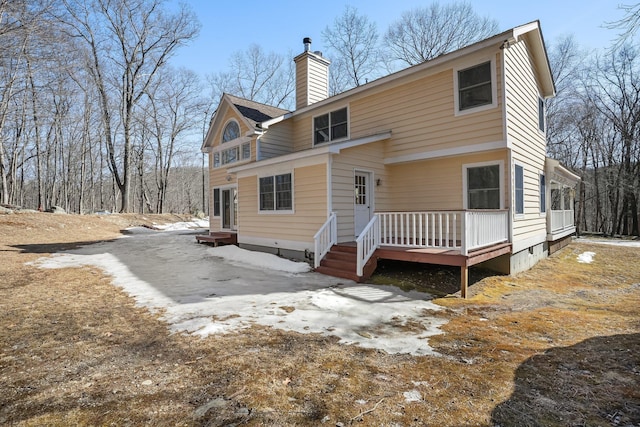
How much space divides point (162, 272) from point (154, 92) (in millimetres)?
24720

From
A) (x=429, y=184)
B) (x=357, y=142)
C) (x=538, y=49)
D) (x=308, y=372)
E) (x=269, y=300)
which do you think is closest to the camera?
(x=308, y=372)

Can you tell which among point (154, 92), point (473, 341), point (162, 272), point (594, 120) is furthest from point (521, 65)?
point (154, 92)

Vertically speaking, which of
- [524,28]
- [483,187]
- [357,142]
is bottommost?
[483,187]

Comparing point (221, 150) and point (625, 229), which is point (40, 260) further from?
point (625, 229)

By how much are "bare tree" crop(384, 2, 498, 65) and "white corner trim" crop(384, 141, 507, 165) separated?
54.2ft

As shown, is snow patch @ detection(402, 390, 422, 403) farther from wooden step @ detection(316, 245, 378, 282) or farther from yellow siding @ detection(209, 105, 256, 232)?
yellow siding @ detection(209, 105, 256, 232)

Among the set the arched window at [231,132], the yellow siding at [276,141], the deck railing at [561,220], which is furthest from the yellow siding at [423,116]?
the deck railing at [561,220]

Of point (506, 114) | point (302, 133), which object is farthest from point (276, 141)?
point (506, 114)

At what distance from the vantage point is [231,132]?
13.5m

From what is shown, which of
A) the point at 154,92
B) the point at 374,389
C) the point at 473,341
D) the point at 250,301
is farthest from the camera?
the point at 154,92

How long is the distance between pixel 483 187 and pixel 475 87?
8.51ft

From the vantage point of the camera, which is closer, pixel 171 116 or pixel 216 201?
pixel 216 201

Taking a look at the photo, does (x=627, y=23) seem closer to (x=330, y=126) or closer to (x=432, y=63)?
(x=432, y=63)

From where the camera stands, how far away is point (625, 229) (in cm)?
2308
